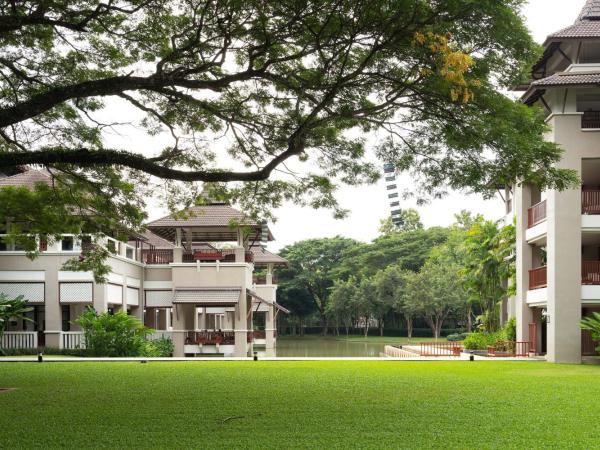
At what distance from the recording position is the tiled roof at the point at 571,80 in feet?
79.0

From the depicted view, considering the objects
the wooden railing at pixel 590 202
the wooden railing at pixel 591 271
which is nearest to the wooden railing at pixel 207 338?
the wooden railing at pixel 591 271

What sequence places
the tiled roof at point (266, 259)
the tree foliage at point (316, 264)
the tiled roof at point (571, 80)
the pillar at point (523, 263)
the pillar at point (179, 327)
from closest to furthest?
1. the tiled roof at point (571, 80)
2. the pillar at point (523, 263)
3. the pillar at point (179, 327)
4. the tiled roof at point (266, 259)
5. the tree foliage at point (316, 264)

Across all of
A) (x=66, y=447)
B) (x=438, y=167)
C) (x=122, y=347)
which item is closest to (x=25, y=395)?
(x=66, y=447)

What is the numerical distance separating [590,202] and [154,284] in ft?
63.1

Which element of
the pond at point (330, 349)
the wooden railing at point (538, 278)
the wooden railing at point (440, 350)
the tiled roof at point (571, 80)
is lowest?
the pond at point (330, 349)

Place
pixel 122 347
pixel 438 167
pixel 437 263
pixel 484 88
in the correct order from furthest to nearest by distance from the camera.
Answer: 1. pixel 437 263
2. pixel 122 347
3. pixel 438 167
4. pixel 484 88

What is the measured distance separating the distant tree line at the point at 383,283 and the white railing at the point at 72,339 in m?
25.4

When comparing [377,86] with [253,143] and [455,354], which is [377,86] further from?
[455,354]

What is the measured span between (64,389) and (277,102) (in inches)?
262

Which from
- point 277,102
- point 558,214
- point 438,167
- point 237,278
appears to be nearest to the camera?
point 438,167

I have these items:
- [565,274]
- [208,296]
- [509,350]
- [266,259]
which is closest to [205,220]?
[208,296]

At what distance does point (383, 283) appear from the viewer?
2544 inches

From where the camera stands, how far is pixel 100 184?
1839cm

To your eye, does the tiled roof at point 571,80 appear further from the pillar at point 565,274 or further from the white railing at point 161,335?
the white railing at point 161,335
